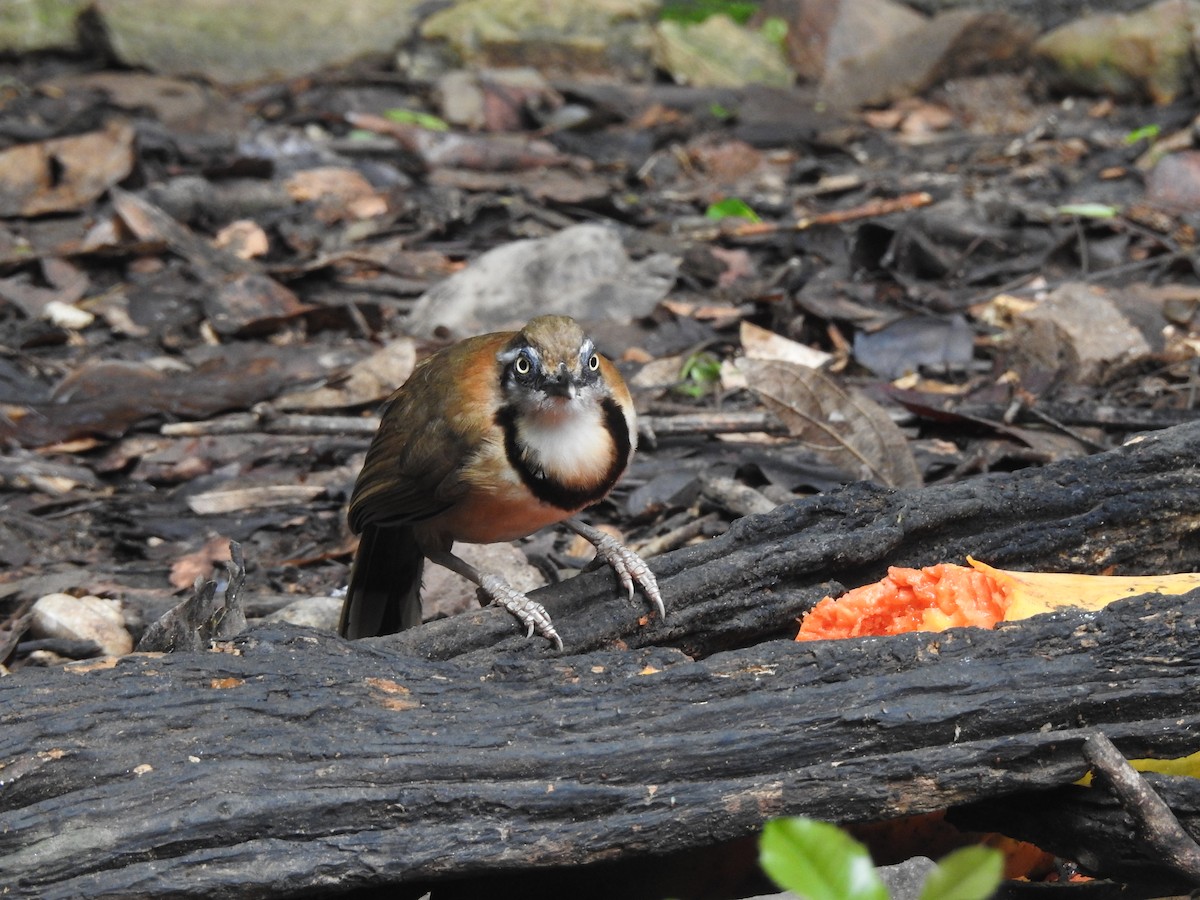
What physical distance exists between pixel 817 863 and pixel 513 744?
1.71 metres

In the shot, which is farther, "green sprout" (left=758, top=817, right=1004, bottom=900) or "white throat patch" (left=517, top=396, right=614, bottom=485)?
"white throat patch" (left=517, top=396, right=614, bottom=485)

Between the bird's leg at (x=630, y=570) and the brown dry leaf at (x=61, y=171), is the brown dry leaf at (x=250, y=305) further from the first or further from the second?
the bird's leg at (x=630, y=570)

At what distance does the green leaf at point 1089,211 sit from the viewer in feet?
26.1

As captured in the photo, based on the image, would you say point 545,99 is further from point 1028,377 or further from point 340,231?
point 1028,377

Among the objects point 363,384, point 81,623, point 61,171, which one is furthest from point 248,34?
point 81,623

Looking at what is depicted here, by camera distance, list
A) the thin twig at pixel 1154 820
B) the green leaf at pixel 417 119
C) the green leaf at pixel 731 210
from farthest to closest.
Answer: the green leaf at pixel 417 119 < the green leaf at pixel 731 210 < the thin twig at pixel 1154 820

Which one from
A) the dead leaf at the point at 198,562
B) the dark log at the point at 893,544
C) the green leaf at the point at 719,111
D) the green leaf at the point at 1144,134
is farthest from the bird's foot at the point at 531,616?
the green leaf at the point at 719,111

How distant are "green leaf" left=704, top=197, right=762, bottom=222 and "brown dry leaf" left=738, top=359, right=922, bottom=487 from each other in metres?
3.47

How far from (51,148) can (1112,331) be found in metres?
6.27

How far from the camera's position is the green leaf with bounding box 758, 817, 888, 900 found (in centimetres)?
107

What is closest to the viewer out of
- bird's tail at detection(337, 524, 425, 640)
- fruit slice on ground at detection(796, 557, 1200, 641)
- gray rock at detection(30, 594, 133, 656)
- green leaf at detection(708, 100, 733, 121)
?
fruit slice on ground at detection(796, 557, 1200, 641)

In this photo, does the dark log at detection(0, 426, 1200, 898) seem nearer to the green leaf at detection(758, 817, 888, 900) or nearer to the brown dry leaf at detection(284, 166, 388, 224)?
the green leaf at detection(758, 817, 888, 900)

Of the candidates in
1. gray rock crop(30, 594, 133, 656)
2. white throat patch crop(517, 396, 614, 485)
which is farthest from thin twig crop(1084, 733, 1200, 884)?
gray rock crop(30, 594, 133, 656)

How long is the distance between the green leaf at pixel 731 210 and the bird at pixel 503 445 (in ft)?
14.4
